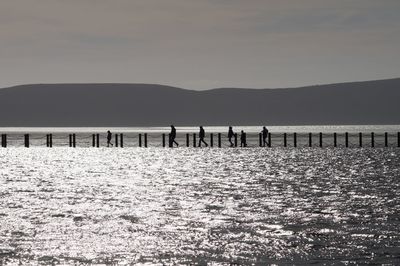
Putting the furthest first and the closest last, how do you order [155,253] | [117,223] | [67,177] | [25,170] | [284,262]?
1. [25,170]
2. [67,177]
3. [117,223]
4. [155,253]
5. [284,262]

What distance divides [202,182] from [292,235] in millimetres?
19130

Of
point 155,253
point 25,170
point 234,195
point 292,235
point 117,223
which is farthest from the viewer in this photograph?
point 25,170

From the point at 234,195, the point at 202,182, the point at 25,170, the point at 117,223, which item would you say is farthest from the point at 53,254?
the point at 25,170

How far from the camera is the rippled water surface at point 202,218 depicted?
721 inches

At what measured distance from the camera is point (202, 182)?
3988cm

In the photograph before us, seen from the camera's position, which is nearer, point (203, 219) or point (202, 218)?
point (203, 219)

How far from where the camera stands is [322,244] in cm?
1945

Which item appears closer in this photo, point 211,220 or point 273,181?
point 211,220

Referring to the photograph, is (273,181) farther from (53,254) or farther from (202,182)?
(53,254)

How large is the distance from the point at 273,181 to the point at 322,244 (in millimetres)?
20687

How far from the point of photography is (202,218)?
80.4 feet

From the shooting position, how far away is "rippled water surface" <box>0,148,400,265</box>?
18.3m

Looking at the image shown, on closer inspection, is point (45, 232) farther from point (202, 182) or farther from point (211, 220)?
point (202, 182)

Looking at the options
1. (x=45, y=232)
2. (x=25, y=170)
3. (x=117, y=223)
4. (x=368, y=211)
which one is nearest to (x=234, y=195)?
(x=368, y=211)
